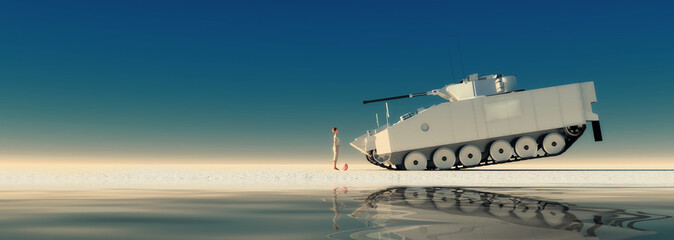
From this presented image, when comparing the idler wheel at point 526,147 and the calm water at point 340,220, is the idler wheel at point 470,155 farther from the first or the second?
the calm water at point 340,220

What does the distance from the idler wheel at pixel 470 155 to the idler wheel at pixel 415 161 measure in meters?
1.51

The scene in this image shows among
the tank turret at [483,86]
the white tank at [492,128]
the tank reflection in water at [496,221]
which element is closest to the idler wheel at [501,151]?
the white tank at [492,128]

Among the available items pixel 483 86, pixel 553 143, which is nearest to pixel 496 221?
pixel 553 143

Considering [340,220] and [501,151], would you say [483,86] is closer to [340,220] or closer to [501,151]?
[501,151]

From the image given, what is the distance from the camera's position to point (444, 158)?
20.2 metres

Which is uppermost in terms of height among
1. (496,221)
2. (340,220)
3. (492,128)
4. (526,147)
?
(492,128)

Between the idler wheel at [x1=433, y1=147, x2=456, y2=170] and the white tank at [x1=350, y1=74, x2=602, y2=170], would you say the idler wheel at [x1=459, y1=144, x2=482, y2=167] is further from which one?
the idler wheel at [x1=433, y1=147, x2=456, y2=170]

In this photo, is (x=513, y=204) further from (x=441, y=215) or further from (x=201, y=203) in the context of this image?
(x=201, y=203)

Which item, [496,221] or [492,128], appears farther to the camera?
[492,128]

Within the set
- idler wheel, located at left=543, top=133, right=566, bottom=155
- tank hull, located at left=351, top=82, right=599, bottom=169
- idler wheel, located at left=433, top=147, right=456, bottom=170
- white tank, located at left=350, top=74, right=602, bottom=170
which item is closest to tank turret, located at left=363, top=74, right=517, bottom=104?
white tank, located at left=350, top=74, right=602, bottom=170

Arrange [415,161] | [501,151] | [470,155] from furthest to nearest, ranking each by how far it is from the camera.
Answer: [415,161] → [470,155] → [501,151]

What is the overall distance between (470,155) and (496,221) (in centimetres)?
1590

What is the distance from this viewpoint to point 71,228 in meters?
4.35

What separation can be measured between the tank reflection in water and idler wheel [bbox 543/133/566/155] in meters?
14.3
